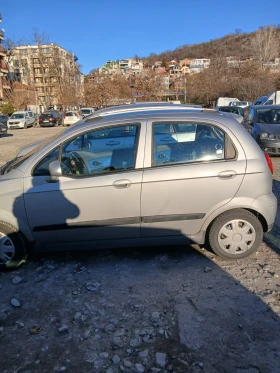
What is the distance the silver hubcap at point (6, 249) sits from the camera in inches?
132

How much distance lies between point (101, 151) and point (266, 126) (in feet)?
24.8

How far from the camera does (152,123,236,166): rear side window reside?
10.7 ft

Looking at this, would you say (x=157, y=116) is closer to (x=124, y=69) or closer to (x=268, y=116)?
(x=268, y=116)

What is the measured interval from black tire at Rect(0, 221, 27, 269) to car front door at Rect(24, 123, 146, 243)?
18 cm

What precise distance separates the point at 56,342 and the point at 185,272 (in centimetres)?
149

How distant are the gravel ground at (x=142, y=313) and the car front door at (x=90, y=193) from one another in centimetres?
45

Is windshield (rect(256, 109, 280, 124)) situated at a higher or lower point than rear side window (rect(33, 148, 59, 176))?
higher

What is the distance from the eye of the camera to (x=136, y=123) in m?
3.29

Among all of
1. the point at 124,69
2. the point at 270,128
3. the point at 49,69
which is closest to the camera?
the point at 270,128

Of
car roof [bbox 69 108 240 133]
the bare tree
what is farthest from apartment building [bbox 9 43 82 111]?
car roof [bbox 69 108 240 133]

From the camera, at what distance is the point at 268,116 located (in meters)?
10.3

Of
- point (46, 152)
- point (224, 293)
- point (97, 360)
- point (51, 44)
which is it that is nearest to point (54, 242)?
point (46, 152)

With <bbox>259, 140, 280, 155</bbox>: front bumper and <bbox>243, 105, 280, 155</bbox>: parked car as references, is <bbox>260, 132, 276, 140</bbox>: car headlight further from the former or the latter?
<bbox>259, 140, 280, 155</bbox>: front bumper

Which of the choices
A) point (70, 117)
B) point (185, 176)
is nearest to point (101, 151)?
point (185, 176)
